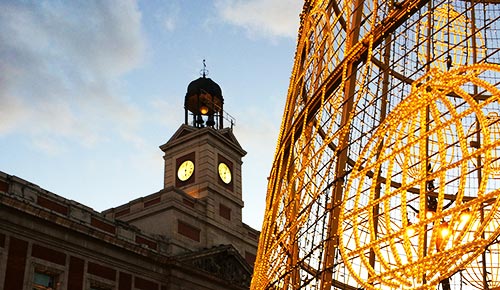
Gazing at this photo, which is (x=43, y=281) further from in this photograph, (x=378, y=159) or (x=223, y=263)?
(x=378, y=159)

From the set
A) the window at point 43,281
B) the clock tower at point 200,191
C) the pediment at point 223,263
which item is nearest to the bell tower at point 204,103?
the clock tower at point 200,191

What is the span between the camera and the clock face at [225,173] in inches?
1987

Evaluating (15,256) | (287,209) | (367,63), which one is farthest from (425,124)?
(15,256)

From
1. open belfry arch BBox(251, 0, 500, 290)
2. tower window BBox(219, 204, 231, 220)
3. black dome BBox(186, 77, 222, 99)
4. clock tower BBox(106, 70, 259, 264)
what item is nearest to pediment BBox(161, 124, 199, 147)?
clock tower BBox(106, 70, 259, 264)

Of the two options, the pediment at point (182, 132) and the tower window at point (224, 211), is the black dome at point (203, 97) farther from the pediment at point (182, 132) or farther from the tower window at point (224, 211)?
the tower window at point (224, 211)

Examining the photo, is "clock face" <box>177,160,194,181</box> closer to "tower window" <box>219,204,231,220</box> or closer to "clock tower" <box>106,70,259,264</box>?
"clock tower" <box>106,70,259,264</box>

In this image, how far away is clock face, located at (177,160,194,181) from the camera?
164 feet

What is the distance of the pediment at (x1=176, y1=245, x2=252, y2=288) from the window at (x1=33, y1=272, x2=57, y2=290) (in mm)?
10223

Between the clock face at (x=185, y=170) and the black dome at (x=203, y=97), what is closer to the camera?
the clock face at (x=185, y=170)

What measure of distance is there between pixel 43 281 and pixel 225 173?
823 inches

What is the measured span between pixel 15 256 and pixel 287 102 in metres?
21.9

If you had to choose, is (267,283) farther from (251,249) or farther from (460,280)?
(251,249)

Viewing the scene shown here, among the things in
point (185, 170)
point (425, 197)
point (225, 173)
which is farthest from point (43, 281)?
point (425, 197)

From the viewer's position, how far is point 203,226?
4659 centimetres
